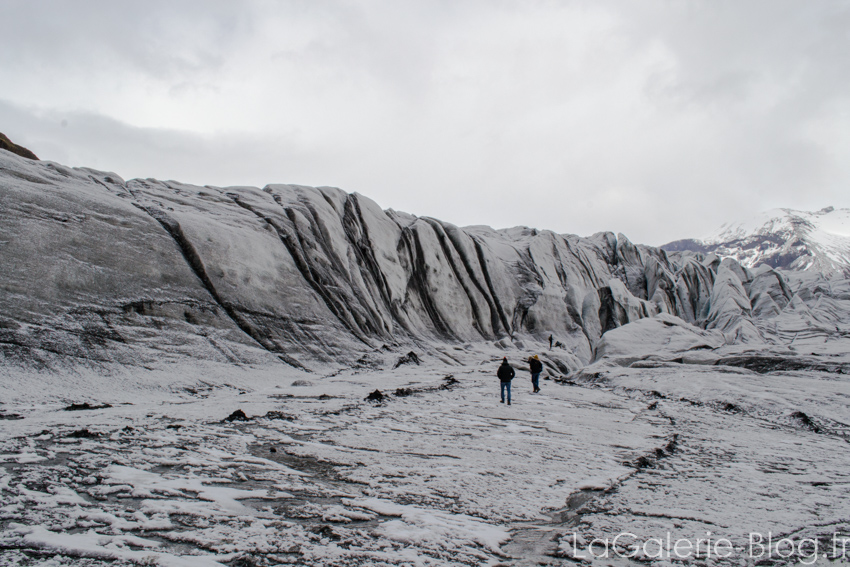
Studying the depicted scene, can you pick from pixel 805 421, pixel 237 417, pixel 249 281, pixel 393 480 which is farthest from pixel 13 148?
pixel 805 421

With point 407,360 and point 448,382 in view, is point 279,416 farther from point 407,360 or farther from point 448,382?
point 407,360

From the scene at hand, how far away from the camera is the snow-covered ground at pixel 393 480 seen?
431 cm

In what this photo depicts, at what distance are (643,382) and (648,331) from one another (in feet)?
41.7

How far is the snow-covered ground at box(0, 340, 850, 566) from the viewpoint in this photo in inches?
170

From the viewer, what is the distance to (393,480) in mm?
6523

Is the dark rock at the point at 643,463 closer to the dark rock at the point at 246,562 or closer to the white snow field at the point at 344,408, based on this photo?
the white snow field at the point at 344,408

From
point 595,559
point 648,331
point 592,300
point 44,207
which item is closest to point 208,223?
point 44,207

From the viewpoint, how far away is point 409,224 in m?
40.8

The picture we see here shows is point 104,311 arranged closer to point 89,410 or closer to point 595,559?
point 89,410

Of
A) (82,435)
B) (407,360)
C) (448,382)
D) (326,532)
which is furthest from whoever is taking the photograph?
(407,360)

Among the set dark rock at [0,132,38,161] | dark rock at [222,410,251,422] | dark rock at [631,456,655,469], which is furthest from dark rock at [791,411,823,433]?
dark rock at [0,132,38,161]

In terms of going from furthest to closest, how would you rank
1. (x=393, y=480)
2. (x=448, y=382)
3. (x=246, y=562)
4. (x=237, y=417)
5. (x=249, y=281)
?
(x=249, y=281) < (x=448, y=382) < (x=237, y=417) < (x=393, y=480) < (x=246, y=562)

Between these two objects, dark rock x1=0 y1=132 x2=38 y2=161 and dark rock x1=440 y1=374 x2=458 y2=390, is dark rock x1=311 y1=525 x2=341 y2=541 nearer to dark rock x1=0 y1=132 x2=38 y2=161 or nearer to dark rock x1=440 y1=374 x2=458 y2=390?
dark rock x1=440 y1=374 x2=458 y2=390

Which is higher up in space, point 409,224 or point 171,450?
point 409,224
